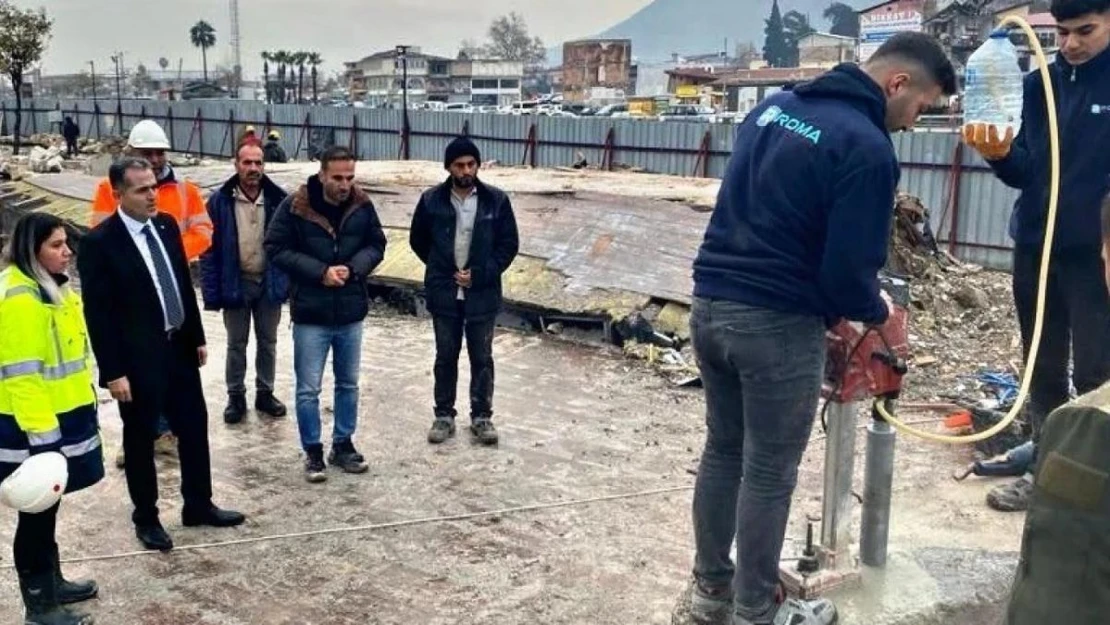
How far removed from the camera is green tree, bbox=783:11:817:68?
107 meters

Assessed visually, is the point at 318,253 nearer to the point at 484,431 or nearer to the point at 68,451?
the point at 484,431

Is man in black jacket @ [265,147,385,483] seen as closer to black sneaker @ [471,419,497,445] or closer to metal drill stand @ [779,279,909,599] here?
black sneaker @ [471,419,497,445]

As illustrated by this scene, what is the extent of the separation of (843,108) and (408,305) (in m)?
7.50

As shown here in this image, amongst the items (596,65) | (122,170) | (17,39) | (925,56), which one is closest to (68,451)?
(122,170)

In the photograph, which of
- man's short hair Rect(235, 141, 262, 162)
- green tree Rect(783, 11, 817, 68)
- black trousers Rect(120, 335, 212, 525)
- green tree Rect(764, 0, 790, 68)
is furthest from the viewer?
green tree Rect(764, 0, 790, 68)

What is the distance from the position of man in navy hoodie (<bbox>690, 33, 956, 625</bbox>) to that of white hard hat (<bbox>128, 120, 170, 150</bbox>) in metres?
4.05

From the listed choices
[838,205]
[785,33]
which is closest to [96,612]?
[838,205]

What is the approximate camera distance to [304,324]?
216 inches

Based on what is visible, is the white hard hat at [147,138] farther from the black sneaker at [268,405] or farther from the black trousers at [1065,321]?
the black trousers at [1065,321]

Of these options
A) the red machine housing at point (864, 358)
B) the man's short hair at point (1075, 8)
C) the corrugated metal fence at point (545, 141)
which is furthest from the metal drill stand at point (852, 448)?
the corrugated metal fence at point (545, 141)

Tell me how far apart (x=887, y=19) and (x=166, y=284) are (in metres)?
66.1

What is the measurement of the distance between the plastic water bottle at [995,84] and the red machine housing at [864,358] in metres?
1.00

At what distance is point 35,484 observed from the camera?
3611 mm

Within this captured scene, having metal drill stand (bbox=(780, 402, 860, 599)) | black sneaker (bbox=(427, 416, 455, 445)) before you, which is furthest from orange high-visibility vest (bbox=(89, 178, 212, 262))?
metal drill stand (bbox=(780, 402, 860, 599))
